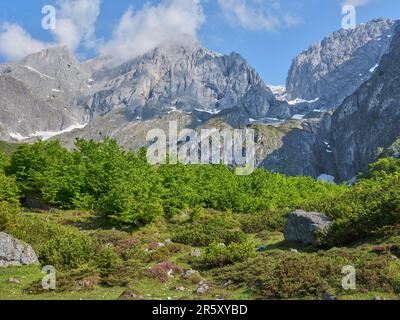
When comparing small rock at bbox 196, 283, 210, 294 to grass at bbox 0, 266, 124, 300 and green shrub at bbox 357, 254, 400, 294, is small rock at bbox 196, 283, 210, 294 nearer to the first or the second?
grass at bbox 0, 266, 124, 300

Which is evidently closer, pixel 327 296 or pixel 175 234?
pixel 327 296

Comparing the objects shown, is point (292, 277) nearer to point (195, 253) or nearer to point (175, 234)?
point (195, 253)

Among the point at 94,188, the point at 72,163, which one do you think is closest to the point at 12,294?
the point at 94,188

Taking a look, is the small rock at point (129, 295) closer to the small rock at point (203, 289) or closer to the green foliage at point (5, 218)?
the small rock at point (203, 289)

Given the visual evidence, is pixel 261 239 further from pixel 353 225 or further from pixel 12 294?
pixel 12 294

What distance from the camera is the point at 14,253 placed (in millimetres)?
23391

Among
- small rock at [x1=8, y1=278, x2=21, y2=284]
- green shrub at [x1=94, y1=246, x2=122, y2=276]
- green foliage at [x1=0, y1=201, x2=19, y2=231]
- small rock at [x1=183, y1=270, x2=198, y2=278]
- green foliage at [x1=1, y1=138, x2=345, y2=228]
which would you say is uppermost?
green foliage at [x1=1, y1=138, x2=345, y2=228]

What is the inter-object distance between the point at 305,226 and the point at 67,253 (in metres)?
13.7

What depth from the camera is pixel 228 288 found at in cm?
1842

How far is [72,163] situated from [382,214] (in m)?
40.1

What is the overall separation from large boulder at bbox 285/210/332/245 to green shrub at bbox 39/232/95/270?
12.0m

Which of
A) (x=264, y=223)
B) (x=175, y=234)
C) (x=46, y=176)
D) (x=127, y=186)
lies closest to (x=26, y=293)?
(x=175, y=234)

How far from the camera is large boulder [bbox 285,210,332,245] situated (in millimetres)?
25531

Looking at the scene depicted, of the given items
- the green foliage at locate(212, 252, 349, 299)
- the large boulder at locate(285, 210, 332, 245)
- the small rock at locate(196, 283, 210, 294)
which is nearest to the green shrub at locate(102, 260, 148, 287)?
the small rock at locate(196, 283, 210, 294)
